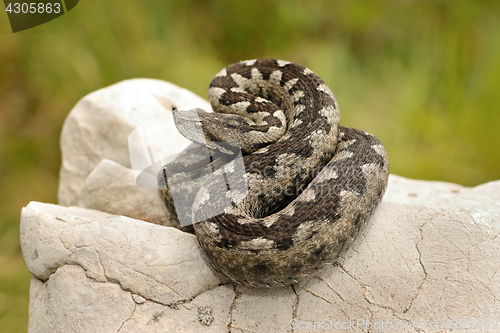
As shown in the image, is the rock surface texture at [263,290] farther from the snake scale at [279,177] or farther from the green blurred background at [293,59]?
the green blurred background at [293,59]

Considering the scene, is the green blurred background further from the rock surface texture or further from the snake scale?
the rock surface texture

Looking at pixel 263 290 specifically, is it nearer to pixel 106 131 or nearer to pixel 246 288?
pixel 246 288

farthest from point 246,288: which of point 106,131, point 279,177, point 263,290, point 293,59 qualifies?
point 293,59

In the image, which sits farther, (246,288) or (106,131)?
(106,131)

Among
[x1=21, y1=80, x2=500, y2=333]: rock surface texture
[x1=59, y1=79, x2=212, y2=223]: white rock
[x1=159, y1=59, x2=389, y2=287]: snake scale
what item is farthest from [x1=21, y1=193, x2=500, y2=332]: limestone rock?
[x1=59, y1=79, x2=212, y2=223]: white rock

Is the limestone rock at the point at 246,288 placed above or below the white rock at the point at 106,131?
→ below

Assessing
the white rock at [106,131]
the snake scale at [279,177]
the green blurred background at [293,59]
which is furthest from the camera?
the green blurred background at [293,59]

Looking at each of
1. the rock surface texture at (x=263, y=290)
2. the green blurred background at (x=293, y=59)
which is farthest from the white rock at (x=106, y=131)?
the rock surface texture at (x=263, y=290)
